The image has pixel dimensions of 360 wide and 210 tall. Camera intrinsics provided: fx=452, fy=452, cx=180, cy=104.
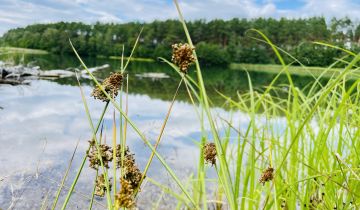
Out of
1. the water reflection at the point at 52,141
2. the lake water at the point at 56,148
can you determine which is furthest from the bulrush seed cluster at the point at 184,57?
the water reflection at the point at 52,141

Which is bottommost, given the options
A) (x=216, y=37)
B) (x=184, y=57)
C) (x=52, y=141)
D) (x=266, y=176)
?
(x=52, y=141)

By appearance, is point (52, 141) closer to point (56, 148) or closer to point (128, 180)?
point (56, 148)

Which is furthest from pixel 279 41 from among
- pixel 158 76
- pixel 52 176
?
A: pixel 52 176

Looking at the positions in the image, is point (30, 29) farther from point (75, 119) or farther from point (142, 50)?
point (75, 119)

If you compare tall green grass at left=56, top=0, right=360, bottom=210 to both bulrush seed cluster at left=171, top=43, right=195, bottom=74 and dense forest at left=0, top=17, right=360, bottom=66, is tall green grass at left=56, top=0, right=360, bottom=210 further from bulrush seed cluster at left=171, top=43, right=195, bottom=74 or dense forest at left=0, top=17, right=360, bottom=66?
dense forest at left=0, top=17, right=360, bottom=66

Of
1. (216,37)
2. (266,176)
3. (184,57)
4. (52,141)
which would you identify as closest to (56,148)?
(52,141)

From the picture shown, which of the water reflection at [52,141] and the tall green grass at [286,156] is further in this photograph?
the water reflection at [52,141]

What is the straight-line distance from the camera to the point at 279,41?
61531 mm

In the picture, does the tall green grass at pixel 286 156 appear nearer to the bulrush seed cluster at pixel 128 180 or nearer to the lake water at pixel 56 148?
the bulrush seed cluster at pixel 128 180

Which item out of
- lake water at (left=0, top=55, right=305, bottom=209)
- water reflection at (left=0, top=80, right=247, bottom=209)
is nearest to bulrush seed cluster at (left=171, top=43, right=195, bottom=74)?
lake water at (left=0, top=55, right=305, bottom=209)

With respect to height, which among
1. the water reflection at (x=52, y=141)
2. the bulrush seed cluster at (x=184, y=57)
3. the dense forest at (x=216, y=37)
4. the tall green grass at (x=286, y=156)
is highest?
the dense forest at (x=216, y=37)

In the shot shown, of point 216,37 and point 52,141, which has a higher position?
point 216,37

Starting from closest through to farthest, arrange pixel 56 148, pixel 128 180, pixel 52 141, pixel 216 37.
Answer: pixel 128 180, pixel 56 148, pixel 52 141, pixel 216 37

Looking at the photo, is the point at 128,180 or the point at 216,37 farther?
the point at 216,37
